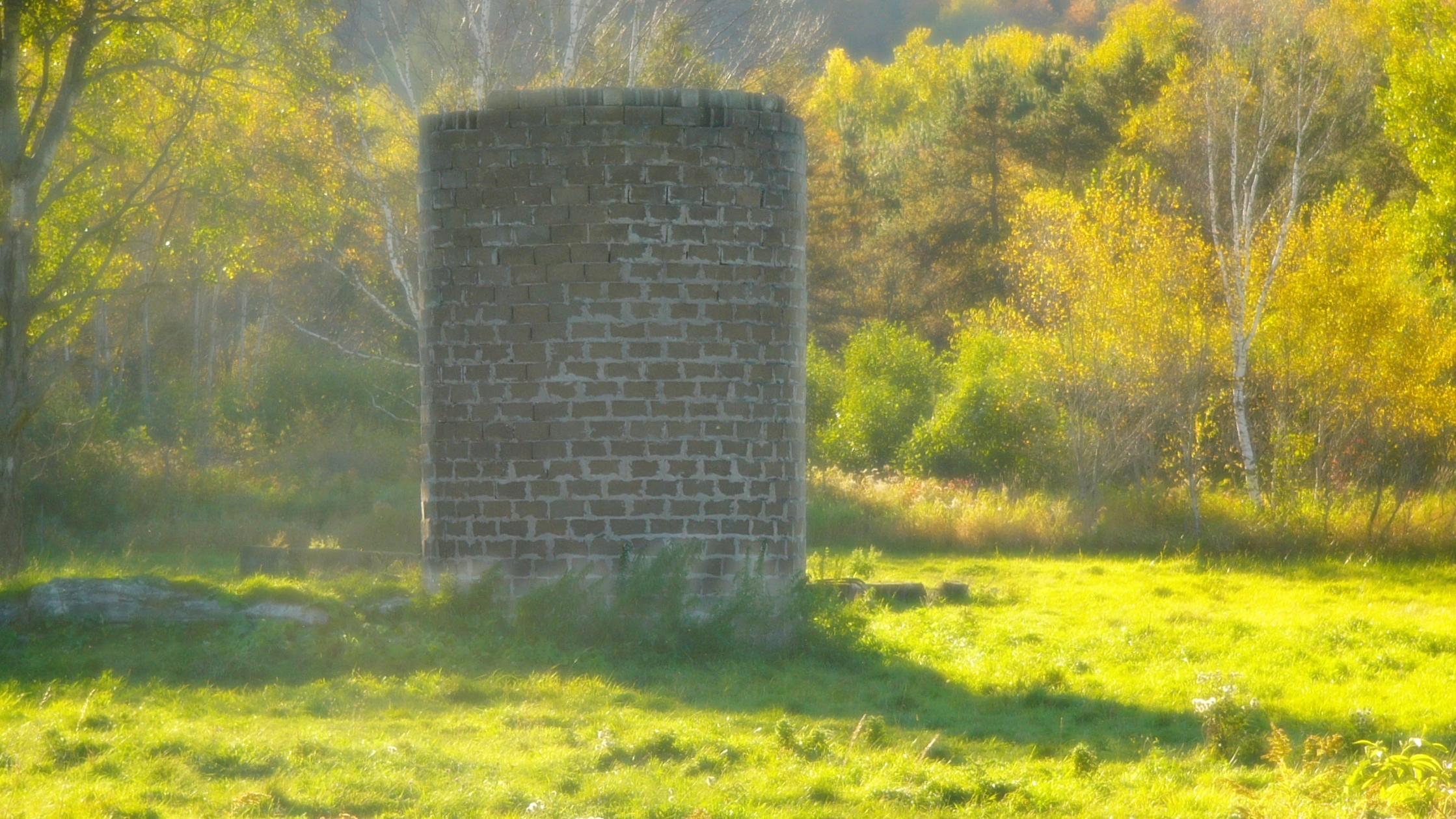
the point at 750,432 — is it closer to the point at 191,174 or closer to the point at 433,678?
the point at 433,678

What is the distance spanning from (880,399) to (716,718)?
1981 cm

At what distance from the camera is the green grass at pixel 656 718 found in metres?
6.71

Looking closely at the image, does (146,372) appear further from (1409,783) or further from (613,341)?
(1409,783)

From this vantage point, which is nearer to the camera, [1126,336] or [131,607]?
[131,607]

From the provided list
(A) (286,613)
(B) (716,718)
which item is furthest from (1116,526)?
(A) (286,613)

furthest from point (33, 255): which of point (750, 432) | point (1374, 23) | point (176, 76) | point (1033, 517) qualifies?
point (1374, 23)

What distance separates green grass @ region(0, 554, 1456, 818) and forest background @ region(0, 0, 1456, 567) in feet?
24.7

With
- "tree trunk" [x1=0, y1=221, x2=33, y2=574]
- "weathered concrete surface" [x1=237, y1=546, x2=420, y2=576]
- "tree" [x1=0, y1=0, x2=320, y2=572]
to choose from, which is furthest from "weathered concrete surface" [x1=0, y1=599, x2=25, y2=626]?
"tree" [x1=0, y1=0, x2=320, y2=572]

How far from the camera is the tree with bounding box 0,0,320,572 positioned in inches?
576

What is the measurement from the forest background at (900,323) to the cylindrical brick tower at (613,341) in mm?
6932

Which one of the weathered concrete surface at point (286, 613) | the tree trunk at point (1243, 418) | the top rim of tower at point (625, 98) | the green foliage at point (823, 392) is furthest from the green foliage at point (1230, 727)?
the green foliage at point (823, 392)

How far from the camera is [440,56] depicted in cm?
2212

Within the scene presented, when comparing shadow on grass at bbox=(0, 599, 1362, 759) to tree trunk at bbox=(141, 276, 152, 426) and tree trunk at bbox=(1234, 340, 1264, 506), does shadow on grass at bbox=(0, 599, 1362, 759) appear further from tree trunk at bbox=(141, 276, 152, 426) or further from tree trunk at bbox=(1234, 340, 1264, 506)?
tree trunk at bbox=(141, 276, 152, 426)

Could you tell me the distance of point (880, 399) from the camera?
28.0 metres
